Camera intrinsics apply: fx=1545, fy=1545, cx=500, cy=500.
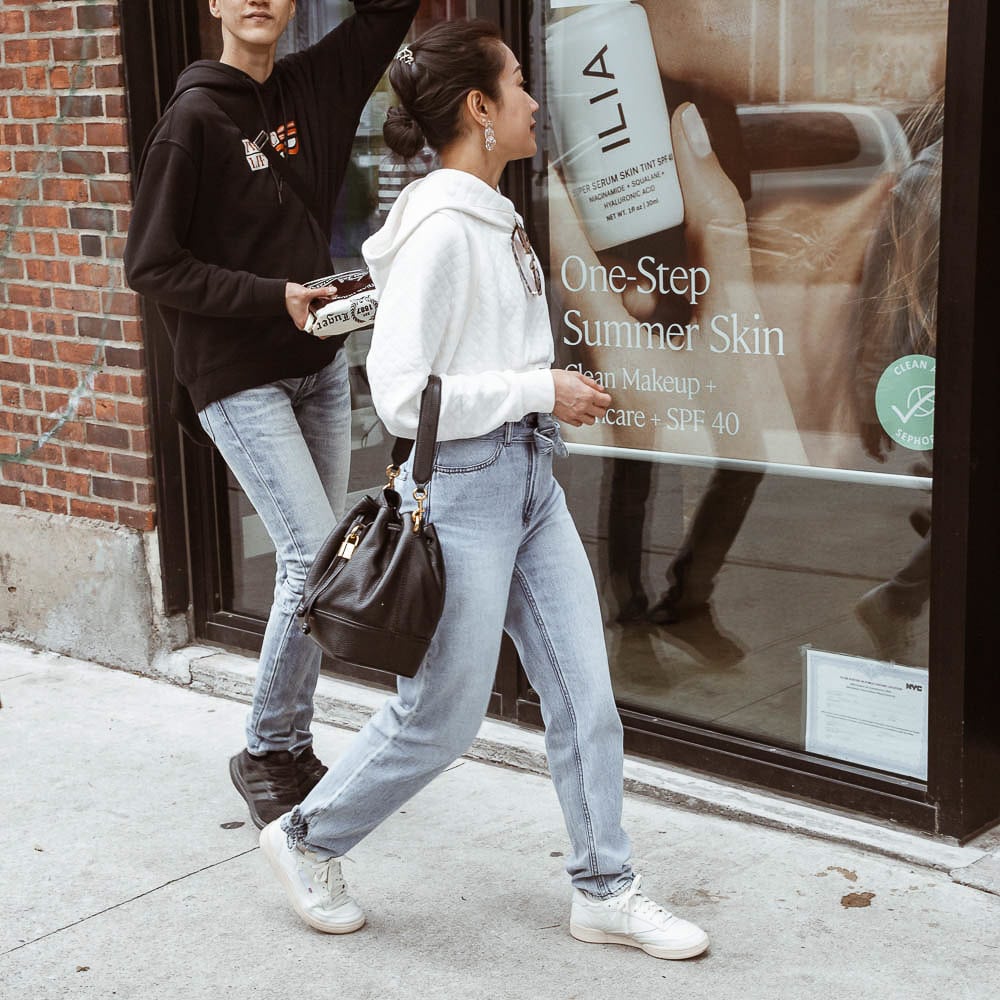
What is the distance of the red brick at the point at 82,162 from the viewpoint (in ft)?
16.3

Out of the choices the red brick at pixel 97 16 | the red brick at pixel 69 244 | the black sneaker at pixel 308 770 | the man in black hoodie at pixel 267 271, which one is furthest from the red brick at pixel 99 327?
the black sneaker at pixel 308 770

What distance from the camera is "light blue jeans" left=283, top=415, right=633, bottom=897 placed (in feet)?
9.57

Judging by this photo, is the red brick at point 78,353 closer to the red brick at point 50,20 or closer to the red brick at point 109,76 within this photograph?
the red brick at point 109,76

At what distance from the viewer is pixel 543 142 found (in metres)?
4.11

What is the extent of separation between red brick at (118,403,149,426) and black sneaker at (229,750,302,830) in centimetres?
146

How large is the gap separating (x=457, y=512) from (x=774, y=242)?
1.29m

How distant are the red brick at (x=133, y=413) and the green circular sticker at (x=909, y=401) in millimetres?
2484

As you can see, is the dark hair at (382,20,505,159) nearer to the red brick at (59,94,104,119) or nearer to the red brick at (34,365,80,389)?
the red brick at (59,94,104,119)

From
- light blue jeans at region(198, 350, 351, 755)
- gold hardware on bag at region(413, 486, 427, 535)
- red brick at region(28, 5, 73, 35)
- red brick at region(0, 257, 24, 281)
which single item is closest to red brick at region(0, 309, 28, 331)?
red brick at region(0, 257, 24, 281)

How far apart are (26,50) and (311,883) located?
3148 mm

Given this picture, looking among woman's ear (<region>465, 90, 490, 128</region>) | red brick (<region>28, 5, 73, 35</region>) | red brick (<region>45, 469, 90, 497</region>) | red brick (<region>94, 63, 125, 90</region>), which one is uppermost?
red brick (<region>28, 5, 73, 35</region>)

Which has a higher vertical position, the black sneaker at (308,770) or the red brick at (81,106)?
the red brick at (81,106)

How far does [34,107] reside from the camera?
509cm

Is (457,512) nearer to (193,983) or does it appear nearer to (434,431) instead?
(434,431)
